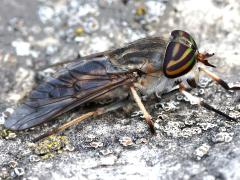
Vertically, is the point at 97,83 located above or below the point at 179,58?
below

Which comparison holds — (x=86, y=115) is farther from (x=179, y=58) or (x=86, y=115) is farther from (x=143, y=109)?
(x=179, y=58)

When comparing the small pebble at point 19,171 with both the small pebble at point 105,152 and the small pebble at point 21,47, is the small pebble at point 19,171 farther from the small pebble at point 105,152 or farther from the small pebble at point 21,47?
the small pebble at point 21,47

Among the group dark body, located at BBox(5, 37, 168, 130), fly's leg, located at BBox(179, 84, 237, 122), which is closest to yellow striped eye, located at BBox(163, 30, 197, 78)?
dark body, located at BBox(5, 37, 168, 130)

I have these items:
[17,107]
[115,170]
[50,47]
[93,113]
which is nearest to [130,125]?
[93,113]

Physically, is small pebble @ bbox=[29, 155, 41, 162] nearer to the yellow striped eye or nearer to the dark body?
the dark body

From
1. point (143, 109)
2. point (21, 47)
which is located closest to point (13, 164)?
point (143, 109)

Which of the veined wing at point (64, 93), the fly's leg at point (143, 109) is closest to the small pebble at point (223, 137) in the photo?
the fly's leg at point (143, 109)
